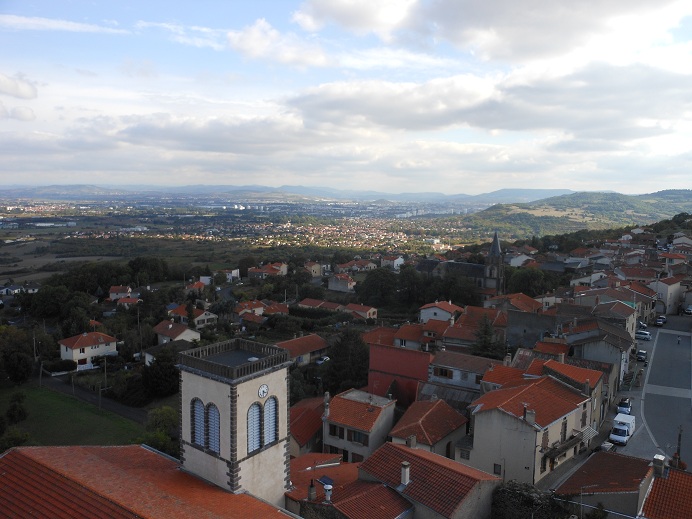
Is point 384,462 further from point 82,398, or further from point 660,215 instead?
point 660,215

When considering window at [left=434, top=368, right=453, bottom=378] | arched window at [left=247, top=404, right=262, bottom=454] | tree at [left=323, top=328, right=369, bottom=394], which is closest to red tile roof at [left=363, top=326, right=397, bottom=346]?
tree at [left=323, top=328, right=369, bottom=394]

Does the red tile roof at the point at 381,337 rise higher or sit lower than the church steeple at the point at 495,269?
lower

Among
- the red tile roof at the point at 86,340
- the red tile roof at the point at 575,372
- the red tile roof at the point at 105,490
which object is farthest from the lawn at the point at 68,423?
the red tile roof at the point at 575,372

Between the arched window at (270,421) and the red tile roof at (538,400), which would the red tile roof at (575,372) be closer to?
the red tile roof at (538,400)

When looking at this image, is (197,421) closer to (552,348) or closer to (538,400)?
(538,400)

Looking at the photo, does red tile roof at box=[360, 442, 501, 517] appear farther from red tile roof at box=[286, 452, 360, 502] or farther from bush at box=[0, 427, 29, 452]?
bush at box=[0, 427, 29, 452]

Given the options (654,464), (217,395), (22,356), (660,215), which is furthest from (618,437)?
(660,215)

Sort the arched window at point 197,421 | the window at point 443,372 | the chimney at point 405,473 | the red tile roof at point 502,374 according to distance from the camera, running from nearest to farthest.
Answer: the arched window at point 197,421 < the chimney at point 405,473 < the red tile roof at point 502,374 < the window at point 443,372
